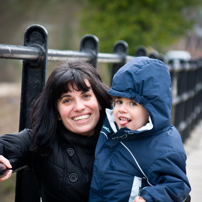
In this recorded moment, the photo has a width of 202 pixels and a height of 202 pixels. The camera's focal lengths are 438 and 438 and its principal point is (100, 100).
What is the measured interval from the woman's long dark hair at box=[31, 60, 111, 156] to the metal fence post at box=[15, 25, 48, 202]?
0.45 ft

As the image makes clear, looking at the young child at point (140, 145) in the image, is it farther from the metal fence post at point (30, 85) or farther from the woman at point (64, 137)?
the metal fence post at point (30, 85)

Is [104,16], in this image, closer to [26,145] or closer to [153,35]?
[153,35]

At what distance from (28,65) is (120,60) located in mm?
1698

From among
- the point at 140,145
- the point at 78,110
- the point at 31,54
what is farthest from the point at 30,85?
the point at 140,145

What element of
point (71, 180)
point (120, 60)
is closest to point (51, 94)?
point (71, 180)

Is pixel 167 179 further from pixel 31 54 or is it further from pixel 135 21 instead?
pixel 135 21

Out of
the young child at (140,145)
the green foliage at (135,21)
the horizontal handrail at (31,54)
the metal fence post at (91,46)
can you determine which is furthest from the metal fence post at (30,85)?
the green foliage at (135,21)

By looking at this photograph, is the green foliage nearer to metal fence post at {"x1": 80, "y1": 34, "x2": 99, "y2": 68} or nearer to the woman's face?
metal fence post at {"x1": 80, "y1": 34, "x2": 99, "y2": 68}

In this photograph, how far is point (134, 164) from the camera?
81.9 inches

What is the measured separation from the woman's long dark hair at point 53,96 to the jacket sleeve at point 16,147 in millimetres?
43

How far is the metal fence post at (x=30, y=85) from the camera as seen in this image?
2422mm

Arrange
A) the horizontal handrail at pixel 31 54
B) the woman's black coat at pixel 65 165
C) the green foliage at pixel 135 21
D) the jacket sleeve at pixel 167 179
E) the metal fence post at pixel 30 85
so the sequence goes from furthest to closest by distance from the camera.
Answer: the green foliage at pixel 135 21 → the metal fence post at pixel 30 85 → the woman's black coat at pixel 65 165 → the horizontal handrail at pixel 31 54 → the jacket sleeve at pixel 167 179

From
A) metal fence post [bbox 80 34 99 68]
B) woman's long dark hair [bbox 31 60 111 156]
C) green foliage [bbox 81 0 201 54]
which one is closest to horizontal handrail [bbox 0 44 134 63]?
metal fence post [bbox 80 34 99 68]

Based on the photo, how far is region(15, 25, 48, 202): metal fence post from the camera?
2.42 metres
